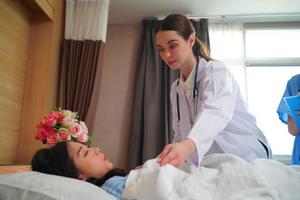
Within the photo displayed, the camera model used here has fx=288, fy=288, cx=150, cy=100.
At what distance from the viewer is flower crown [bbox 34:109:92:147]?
1.80 m

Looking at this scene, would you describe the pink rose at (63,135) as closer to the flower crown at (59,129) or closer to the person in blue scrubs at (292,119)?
the flower crown at (59,129)

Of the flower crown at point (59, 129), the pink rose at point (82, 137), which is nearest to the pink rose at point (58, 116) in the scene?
the flower crown at point (59, 129)

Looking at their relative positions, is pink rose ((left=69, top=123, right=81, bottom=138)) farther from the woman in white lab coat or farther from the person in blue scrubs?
the person in blue scrubs

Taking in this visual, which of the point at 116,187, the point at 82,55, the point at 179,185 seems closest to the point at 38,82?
the point at 82,55

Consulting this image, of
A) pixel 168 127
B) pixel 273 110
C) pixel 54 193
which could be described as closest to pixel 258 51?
pixel 273 110

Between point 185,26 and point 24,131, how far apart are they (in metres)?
1.53

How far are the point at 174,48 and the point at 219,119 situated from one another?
495 mm

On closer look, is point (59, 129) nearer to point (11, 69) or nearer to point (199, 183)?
point (11, 69)

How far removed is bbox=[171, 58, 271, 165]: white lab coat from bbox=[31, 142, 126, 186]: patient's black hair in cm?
45

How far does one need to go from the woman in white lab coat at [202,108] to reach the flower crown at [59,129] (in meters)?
0.67

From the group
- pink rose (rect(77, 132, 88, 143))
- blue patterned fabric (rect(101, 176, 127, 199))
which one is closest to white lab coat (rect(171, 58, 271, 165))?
blue patterned fabric (rect(101, 176, 127, 199))

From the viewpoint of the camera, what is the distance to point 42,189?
777 mm

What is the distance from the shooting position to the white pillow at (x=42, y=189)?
77 centimetres

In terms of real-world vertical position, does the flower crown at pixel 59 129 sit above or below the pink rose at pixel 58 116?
below
